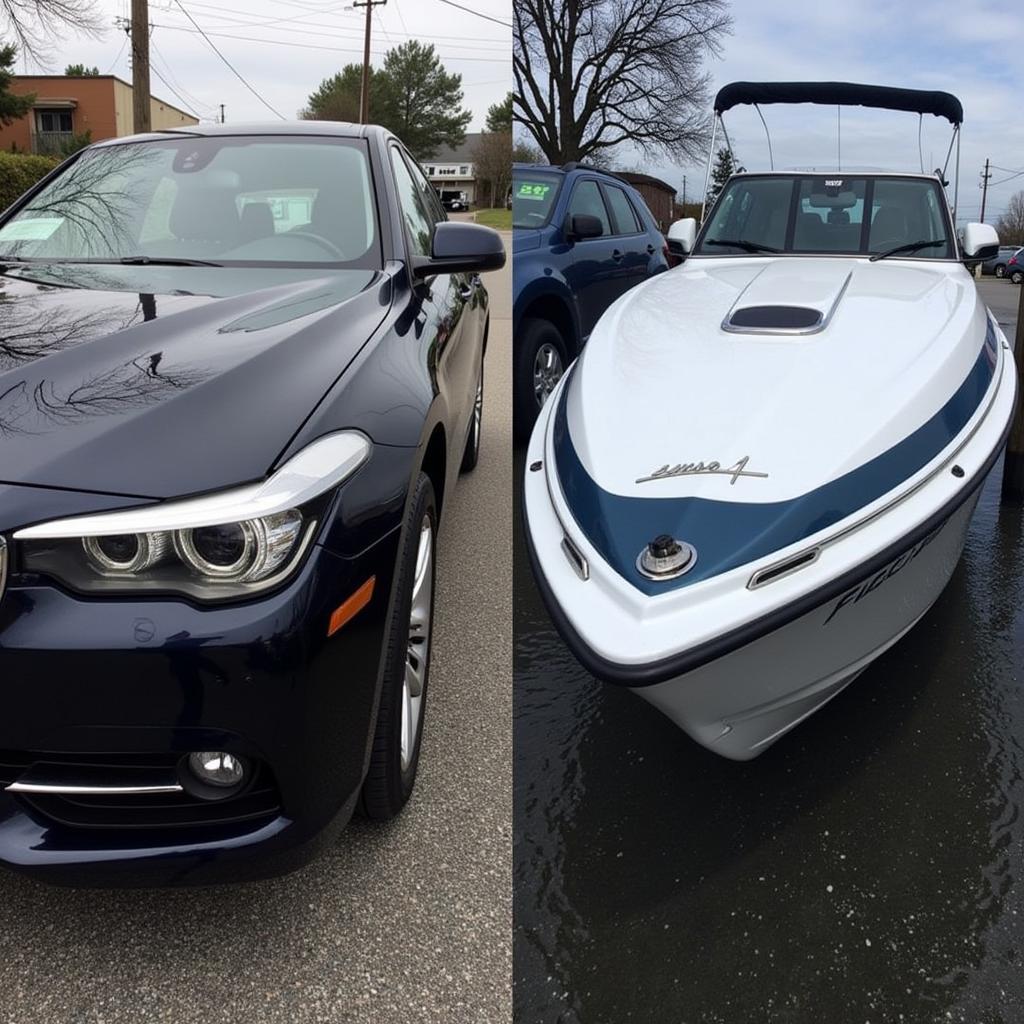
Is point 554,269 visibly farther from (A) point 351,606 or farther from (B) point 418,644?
(A) point 351,606

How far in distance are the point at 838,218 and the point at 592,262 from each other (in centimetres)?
182

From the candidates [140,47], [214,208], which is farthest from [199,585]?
[140,47]

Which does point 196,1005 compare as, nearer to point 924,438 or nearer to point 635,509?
point 635,509

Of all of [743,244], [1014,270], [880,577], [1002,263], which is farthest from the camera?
[1002,263]

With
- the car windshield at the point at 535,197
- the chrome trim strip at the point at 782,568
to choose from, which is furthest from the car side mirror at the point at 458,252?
the car windshield at the point at 535,197

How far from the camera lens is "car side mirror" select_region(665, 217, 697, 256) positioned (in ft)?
15.5

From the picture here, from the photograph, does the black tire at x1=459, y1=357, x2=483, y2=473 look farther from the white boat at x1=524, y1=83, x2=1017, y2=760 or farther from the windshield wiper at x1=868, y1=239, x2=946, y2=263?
the windshield wiper at x1=868, y1=239, x2=946, y2=263

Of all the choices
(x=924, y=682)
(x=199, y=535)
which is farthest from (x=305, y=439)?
(x=924, y=682)

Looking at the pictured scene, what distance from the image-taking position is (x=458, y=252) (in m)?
2.82

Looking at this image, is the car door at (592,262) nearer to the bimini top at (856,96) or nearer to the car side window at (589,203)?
the car side window at (589,203)

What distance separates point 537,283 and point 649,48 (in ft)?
45.9

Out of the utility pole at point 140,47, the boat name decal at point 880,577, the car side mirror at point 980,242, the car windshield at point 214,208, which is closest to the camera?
the boat name decal at point 880,577

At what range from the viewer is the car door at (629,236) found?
6227 millimetres

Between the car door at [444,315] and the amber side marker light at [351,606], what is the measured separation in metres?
1.03
